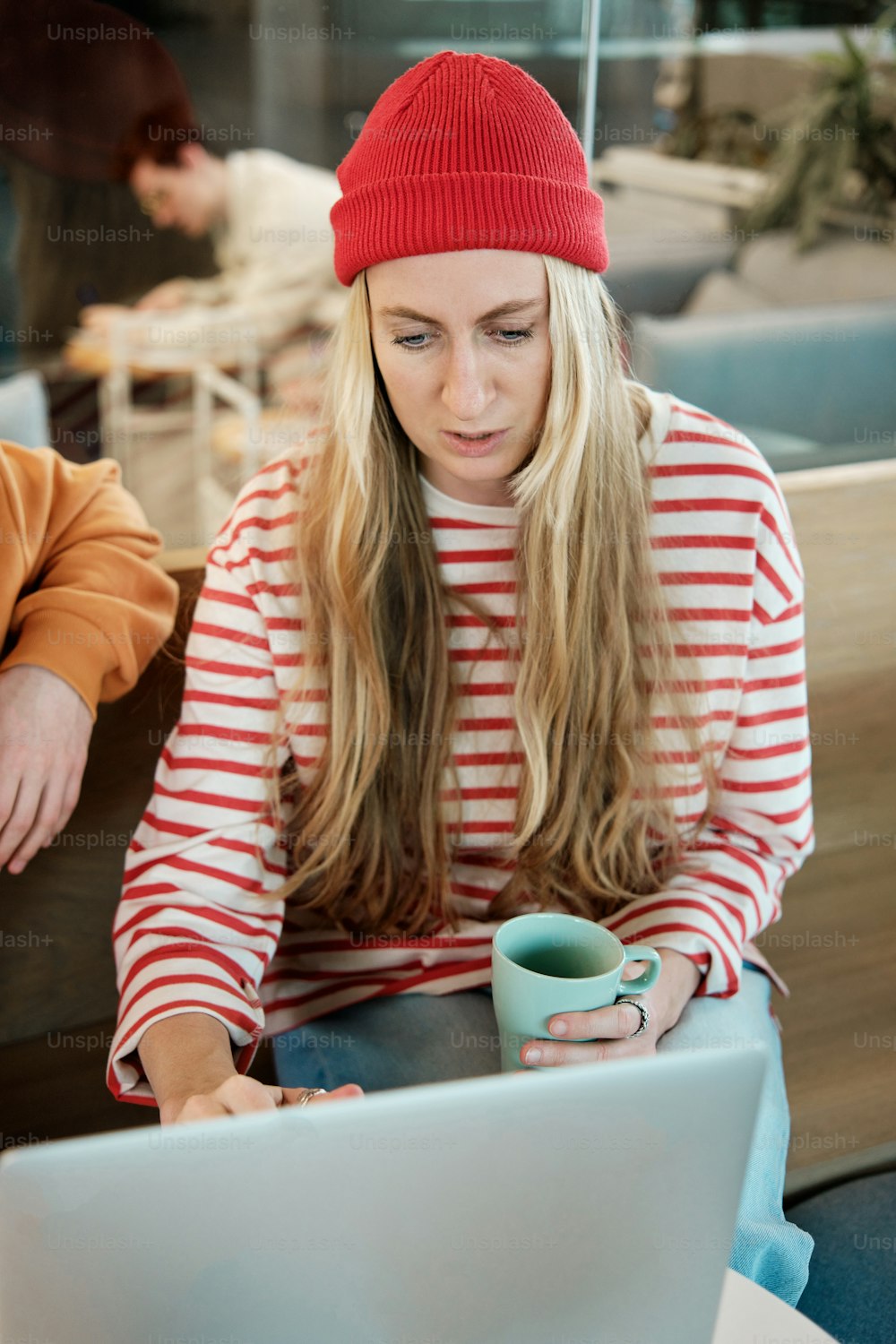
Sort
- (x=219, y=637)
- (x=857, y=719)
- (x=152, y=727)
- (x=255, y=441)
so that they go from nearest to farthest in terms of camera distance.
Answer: (x=219, y=637) < (x=152, y=727) < (x=857, y=719) < (x=255, y=441)

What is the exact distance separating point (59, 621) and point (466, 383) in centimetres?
36

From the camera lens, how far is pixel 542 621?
1.05 metres

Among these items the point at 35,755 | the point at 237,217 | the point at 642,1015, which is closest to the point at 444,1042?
the point at 642,1015

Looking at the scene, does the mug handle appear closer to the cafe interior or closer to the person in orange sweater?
the person in orange sweater

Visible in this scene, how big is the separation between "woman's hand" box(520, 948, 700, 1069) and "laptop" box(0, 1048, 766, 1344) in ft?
0.79

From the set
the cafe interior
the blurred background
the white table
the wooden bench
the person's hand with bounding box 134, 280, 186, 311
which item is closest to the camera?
the white table

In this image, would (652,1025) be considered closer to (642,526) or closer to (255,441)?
(642,526)

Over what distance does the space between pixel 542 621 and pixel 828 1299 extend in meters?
0.62

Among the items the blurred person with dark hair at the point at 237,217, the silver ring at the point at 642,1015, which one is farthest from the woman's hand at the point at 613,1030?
the blurred person with dark hair at the point at 237,217

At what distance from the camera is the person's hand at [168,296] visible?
184 inches

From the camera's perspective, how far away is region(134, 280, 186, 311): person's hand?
15.3ft

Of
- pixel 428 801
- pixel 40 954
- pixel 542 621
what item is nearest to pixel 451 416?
pixel 542 621

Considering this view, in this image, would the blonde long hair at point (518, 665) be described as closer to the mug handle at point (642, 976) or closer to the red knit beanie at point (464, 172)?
the red knit beanie at point (464, 172)

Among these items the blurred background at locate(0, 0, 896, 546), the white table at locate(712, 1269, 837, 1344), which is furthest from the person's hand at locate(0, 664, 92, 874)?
the blurred background at locate(0, 0, 896, 546)
